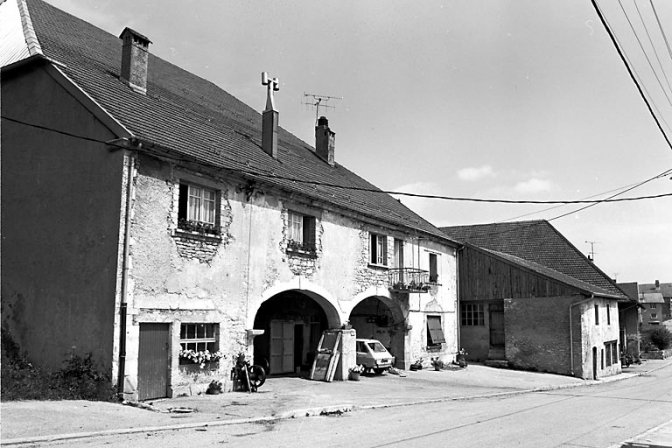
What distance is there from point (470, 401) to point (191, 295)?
8.27 meters

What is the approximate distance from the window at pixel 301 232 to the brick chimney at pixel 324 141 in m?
8.37

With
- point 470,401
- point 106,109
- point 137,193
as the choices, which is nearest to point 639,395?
point 470,401

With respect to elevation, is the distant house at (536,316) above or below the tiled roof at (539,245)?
below

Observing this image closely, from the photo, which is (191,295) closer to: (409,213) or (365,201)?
(365,201)

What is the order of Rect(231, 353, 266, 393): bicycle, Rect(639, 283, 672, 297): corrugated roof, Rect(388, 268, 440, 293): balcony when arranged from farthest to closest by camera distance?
Rect(639, 283, 672, 297): corrugated roof < Rect(388, 268, 440, 293): balcony < Rect(231, 353, 266, 393): bicycle

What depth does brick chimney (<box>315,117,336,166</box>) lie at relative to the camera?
2855 centimetres

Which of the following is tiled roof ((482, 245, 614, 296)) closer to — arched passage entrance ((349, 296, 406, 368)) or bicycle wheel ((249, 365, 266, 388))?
arched passage entrance ((349, 296, 406, 368))

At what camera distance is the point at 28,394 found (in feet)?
40.9

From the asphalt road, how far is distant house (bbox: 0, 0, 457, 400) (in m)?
4.23

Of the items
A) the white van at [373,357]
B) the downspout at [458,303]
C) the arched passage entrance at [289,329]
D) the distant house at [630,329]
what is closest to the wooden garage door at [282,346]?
the arched passage entrance at [289,329]

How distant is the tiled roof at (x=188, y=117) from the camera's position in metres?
15.9

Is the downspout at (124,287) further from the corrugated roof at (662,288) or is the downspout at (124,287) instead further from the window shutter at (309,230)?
the corrugated roof at (662,288)

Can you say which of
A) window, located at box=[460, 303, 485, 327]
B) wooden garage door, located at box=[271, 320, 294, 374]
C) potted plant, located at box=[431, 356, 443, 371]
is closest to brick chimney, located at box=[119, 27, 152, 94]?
wooden garage door, located at box=[271, 320, 294, 374]

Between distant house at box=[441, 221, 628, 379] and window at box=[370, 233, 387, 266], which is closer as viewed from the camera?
window at box=[370, 233, 387, 266]
